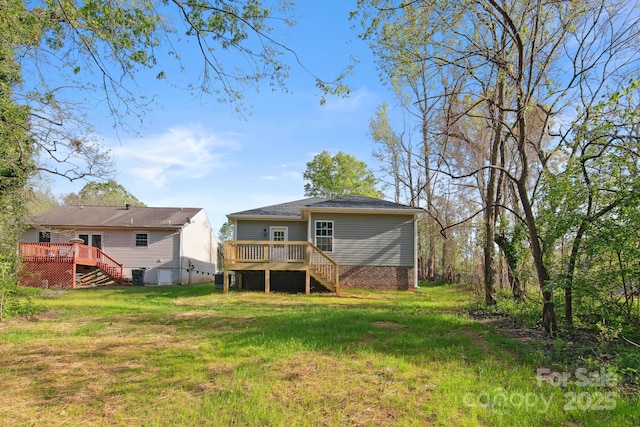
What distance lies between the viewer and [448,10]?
6.71 metres

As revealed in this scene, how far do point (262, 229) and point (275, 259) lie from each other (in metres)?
3.69

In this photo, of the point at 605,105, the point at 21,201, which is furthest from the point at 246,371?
the point at 21,201

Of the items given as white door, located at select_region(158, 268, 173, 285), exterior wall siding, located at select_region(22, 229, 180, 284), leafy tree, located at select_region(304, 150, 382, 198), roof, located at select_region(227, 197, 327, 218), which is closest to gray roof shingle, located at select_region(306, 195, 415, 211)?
roof, located at select_region(227, 197, 327, 218)

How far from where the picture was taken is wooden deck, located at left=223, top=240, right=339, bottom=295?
13742 mm

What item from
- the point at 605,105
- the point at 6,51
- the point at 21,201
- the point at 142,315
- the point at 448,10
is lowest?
the point at 142,315

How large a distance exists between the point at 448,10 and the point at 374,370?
6.10 m

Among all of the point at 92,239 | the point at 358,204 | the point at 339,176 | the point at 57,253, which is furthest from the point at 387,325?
the point at 339,176

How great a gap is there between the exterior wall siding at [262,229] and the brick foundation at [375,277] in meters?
2.81

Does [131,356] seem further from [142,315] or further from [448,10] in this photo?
[448,10]

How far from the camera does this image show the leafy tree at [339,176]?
35.8 m

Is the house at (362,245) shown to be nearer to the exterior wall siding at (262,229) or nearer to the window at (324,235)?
the window at (324,235)

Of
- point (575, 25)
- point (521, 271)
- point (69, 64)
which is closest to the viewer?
point (69, 64)

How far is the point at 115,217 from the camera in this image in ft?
69.6

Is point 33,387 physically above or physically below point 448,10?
below
